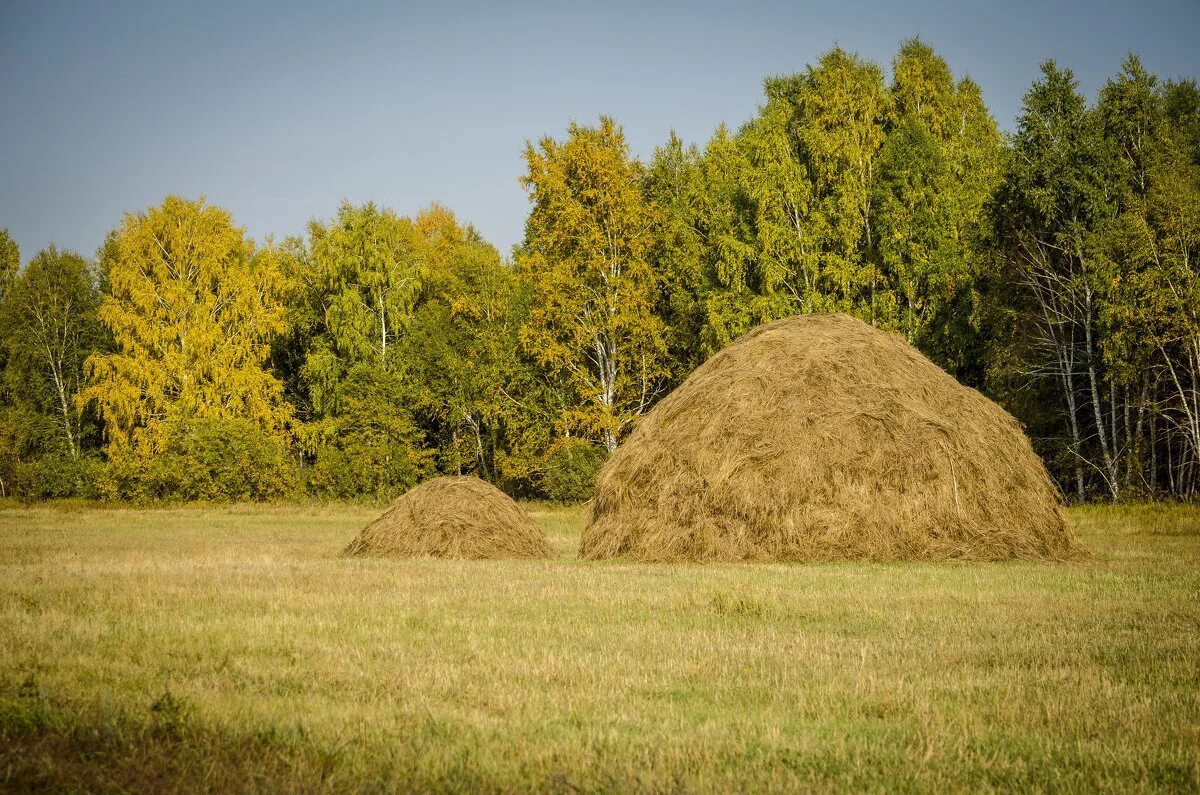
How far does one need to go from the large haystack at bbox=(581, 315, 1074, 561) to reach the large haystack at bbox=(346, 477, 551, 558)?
151 cm

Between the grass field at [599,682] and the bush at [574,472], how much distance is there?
25.2 m

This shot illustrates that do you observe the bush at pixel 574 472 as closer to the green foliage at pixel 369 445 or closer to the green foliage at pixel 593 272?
the green foliage at pixel 593 272

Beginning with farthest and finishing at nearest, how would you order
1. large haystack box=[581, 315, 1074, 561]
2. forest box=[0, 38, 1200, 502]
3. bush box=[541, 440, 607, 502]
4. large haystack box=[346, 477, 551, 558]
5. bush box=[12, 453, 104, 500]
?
1. bush box=[12, 453, 104, 500]
2. bush box=[541, 440, 607, 502]
3. forest box=[0, 38, 1200, 502]
4. large haystack box=[346, 477, 551, 558]
5. large haystack box=[581, 315, 1074, 561]

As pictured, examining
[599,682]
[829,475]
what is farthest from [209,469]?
[599,682]

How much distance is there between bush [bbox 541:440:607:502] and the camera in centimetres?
4016

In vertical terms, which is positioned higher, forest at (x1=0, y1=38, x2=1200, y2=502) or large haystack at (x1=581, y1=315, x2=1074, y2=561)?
forest at (x1=0, y1=38, x2=1200, y2=502)

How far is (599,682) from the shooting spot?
301 inches

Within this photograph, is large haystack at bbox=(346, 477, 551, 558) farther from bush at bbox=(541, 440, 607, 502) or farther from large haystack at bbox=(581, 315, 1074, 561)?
bush at bbox=(541, 440, 607, 502)

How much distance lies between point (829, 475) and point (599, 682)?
38.0 feet

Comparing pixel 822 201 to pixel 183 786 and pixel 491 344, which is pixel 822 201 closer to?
pixel 491 344

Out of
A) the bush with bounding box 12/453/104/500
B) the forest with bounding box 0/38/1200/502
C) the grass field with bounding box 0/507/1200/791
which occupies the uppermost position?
the forest with bounding box 0/38/1200/502

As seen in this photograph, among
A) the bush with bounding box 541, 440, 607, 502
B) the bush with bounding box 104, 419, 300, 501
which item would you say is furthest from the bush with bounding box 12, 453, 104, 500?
the bush with bounding box 541, 440, 607, 502

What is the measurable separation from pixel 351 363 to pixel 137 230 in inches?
474

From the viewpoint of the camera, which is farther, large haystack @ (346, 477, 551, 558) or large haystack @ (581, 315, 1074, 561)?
large haystack @ (346, 477, 551, 558)
